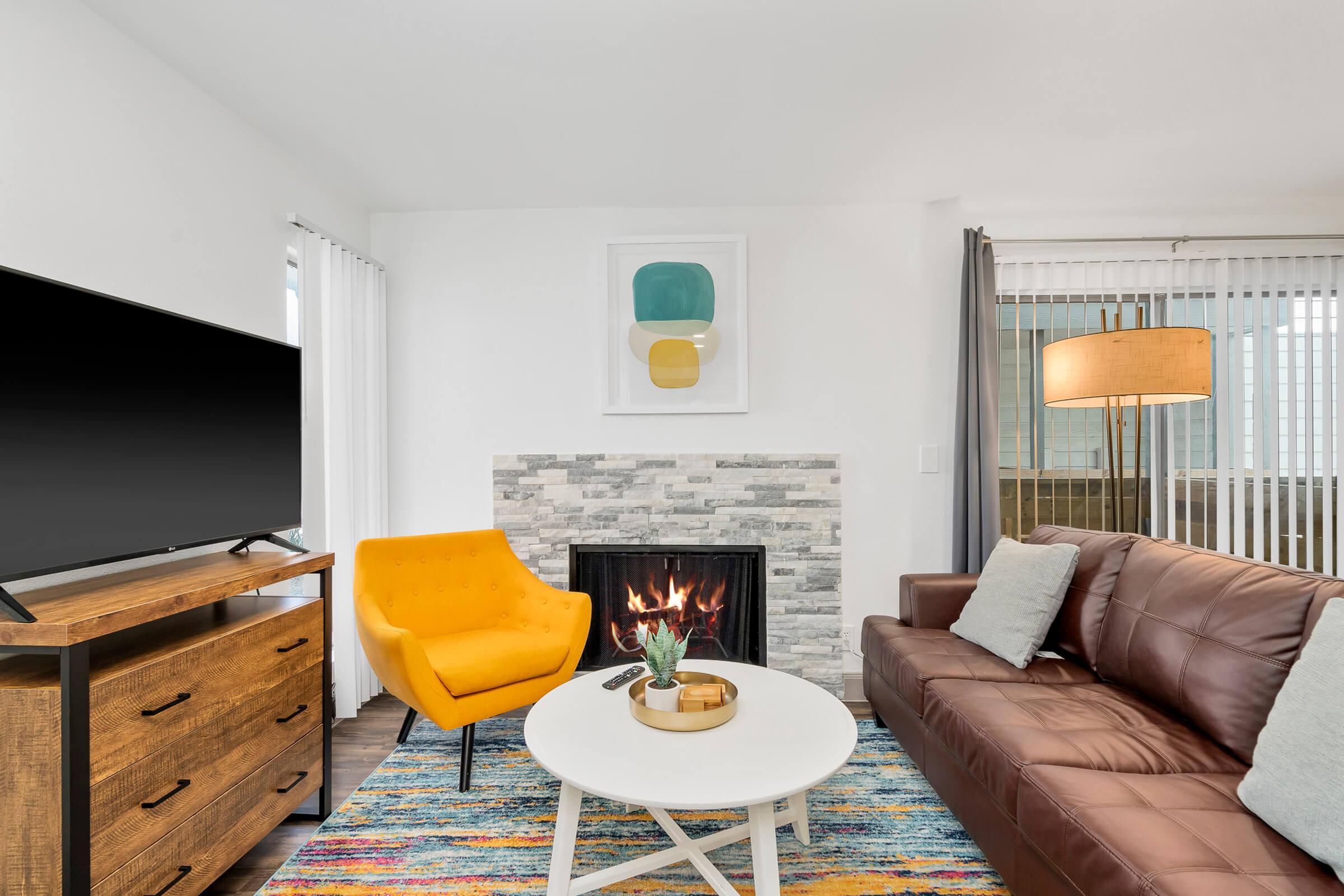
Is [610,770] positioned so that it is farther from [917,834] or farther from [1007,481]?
[1007,481]

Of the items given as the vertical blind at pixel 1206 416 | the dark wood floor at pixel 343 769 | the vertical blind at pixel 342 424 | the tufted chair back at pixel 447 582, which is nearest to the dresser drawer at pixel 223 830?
the dark wood floor at pixel 343 769

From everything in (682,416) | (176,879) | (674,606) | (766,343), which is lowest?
(176,879)

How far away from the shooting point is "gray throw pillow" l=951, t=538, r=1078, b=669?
2.15 m

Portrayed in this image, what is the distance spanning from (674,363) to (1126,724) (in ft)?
7.57

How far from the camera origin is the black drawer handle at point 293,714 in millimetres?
1820

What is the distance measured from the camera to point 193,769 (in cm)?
149

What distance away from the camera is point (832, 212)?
10.5ft

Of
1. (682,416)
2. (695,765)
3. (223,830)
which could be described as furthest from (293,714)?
(682,416)

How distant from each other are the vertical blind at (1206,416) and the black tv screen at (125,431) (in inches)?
133

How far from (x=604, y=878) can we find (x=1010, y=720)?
3.85 ft

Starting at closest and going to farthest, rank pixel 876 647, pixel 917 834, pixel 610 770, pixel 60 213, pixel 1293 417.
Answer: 1. pixel 610 770
2. pixel 60 213
3. pixel 917 834
4. pixel 876 647
5. pixel 1293 417

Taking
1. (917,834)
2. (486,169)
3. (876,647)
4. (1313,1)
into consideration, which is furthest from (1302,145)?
(486,169)

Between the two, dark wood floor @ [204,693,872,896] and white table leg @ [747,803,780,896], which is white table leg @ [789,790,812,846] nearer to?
white table leg @ [747,803,780,896]

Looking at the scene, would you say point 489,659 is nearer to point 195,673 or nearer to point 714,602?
point 195,673
